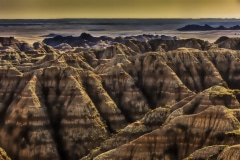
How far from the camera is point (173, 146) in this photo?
202 feet

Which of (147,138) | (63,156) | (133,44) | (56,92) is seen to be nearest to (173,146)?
(147,138)

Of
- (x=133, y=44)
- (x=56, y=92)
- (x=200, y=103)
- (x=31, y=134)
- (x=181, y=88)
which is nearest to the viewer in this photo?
(x=200, y=103)

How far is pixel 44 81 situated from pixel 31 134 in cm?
1239

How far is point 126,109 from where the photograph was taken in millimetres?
98812

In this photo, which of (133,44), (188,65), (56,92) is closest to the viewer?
(56,92)

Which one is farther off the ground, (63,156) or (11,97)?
(11,97)

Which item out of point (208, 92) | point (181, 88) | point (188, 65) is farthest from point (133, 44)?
point (208, 92)

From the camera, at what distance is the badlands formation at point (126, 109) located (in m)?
60.9

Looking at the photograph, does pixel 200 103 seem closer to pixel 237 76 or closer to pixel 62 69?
pixel 62 69

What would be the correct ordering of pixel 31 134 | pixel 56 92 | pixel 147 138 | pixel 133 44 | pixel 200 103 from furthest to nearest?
1. pixel 133 44
2. pixel 56 92
3. pixel 31 134
4. pixel 200 103
5. pixel 147 138

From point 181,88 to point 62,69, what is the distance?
2041 cm

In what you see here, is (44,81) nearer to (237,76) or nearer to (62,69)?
(62,69)

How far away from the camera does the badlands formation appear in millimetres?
60906

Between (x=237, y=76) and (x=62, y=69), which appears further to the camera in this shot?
(x=237, y=76)
